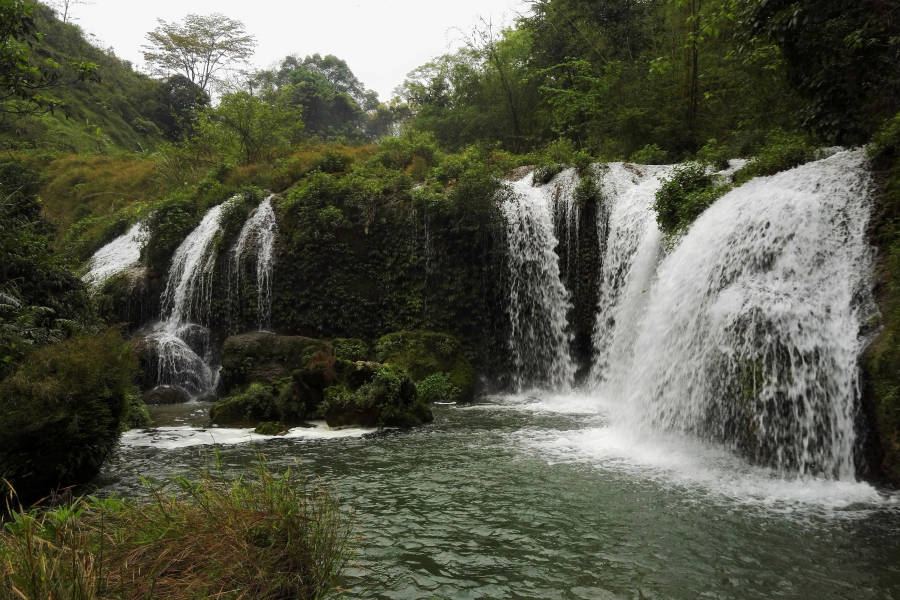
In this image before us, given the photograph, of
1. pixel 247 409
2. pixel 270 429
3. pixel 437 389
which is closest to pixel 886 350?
pixel 270 429

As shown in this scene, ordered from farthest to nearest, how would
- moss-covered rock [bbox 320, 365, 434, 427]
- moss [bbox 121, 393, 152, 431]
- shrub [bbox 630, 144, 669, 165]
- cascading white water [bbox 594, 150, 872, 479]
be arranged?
shrub [bbox 630, 144, 669, 165] → moss [bbox 121, 393, 152, 431] → moss-covered rock [bbox 320, 365, 434, 427] → cascading white water [bbox 594, 150, 872, 479]

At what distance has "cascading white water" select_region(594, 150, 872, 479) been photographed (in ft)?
21.4

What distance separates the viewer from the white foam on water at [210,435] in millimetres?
8734

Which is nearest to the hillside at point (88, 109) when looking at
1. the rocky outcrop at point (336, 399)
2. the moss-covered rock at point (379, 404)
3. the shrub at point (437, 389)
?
the rocky outcrop at point (336, 399)

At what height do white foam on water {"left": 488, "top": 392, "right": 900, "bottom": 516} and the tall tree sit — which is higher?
the tall tree

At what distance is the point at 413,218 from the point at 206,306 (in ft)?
20.6

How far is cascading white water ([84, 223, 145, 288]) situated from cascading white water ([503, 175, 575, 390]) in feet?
40.7

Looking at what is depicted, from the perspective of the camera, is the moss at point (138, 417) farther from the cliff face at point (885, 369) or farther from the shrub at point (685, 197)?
the cliff face at point (885, 369)

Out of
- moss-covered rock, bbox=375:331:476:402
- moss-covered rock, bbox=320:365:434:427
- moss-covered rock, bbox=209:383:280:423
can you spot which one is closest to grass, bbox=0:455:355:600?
moss-covered rock, bbox=320:365:434:427

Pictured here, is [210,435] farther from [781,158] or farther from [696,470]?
[781,158]

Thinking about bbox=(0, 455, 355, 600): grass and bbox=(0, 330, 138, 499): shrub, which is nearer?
bbox=(0, 455, 355, 600): grass

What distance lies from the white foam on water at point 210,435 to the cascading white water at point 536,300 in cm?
568

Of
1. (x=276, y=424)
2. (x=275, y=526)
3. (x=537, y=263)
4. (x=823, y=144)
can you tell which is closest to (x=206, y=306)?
(x=276, y=424)

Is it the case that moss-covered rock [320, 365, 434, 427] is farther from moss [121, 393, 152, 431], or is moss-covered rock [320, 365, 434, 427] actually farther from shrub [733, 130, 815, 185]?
shrub [733, 130, 815, 185]
